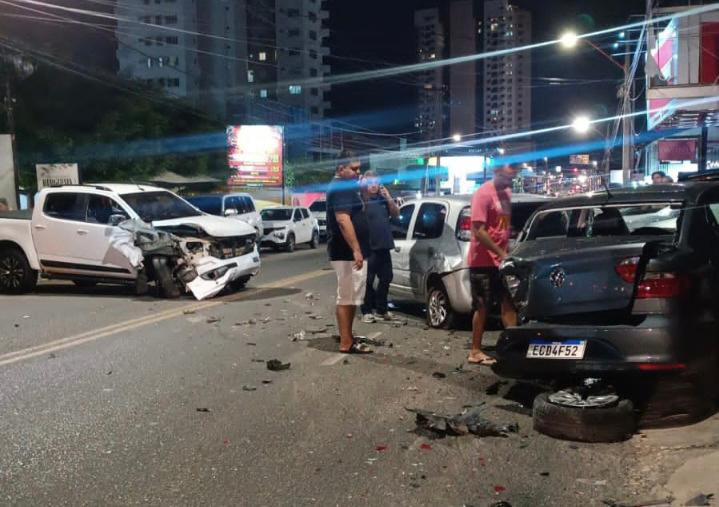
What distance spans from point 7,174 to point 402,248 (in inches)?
657

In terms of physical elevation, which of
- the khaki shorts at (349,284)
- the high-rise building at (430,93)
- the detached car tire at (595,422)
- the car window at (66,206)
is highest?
the high-rise building at (430,93)

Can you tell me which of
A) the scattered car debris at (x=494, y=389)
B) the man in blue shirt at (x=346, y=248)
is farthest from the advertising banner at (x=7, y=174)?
the scattered car debris at (x=494, y=389)

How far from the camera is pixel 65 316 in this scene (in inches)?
400

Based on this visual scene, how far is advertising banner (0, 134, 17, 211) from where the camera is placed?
69.7ft

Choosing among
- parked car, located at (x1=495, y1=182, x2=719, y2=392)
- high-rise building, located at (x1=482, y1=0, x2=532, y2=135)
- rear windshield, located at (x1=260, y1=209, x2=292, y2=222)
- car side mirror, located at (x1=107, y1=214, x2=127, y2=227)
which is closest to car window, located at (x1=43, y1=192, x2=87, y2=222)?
car side mirror, located at (x1=107, y1=214, x2=127, y2=227)

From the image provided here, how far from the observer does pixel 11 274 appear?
13.0 meters

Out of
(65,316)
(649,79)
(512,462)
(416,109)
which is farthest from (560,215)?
(416,109)

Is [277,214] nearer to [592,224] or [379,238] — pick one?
A: [379,238]

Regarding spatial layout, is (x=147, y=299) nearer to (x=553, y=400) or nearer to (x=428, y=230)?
(x=428, y=230)

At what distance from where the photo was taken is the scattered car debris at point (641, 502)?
148 inches

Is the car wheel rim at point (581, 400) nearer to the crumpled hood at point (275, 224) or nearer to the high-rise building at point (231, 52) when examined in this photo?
the crumpled hood at point (275, 224)

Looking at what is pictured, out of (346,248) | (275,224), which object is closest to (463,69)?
(275,224)

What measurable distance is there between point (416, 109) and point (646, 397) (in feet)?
249

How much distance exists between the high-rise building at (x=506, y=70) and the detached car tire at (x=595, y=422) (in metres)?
91.9
